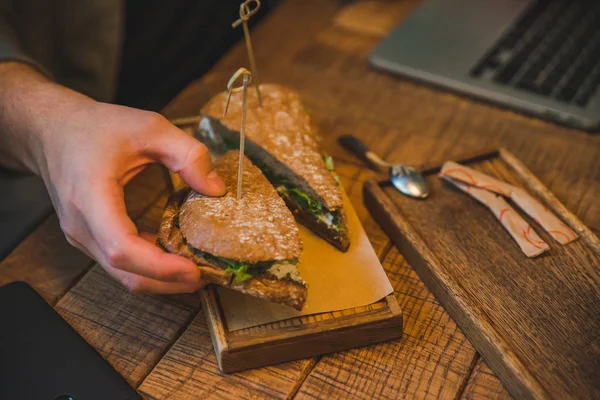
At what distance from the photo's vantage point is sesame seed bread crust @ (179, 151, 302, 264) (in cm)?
146

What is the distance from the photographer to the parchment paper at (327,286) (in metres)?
1.52

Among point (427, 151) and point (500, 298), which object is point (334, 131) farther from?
point (500, 298)

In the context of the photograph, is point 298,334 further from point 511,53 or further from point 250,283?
point 511,53

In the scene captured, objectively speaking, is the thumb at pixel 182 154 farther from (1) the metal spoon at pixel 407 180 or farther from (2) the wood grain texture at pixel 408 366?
(1) the metal spoon at pixel 407 180

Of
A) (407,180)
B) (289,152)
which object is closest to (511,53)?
(407,180)

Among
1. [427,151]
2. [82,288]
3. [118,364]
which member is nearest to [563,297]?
[427,151]

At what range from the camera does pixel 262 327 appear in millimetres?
1491

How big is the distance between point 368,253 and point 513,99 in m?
1.06

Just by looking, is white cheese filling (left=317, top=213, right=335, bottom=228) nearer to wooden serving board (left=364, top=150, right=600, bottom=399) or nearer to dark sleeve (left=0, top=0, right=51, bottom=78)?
wooden serving board (left=364, top=150, right=600, bottom=399)

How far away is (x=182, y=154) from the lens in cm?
149

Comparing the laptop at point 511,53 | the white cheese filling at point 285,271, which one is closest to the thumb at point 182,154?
the white cheese filling at point 285,271

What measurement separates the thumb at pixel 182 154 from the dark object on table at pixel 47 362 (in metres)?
0.51

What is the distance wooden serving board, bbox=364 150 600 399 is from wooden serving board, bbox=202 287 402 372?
0.70 feet

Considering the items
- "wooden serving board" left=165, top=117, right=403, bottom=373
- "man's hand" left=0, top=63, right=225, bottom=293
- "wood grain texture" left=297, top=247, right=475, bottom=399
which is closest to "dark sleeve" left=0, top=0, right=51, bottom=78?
"man's hand" left=0, top=63, right=225, bottom=293
